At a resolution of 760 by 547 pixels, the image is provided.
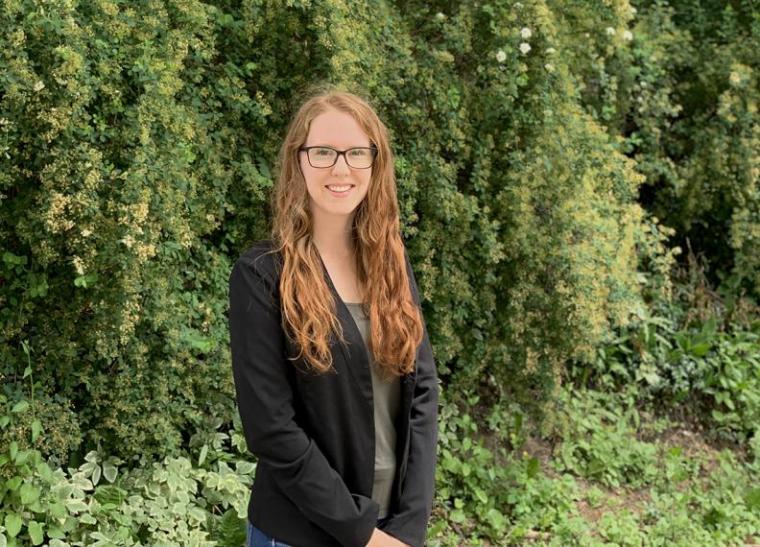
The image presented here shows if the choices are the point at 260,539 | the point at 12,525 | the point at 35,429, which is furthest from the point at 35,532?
the point at 260,539

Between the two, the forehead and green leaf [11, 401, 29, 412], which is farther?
green leaf [11, 401, 29, 412]

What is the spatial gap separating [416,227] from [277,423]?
112 inches

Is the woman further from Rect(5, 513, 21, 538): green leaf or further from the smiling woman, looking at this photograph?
Rect(5, 513, 21, 538): green leaf

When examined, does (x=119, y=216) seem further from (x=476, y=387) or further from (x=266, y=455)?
(x=476, y=387)

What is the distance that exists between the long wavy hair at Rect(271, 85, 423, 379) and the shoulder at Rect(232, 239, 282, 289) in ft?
0.06

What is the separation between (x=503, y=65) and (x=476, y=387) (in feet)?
6.42

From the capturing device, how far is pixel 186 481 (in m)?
4.20

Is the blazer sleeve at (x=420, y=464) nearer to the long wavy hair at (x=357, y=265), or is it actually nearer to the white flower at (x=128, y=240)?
the long wavy hair at (x=357, y=265)

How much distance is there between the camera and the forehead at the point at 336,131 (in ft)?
8.20

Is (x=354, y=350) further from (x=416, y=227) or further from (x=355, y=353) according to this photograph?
(x=416, y=227)

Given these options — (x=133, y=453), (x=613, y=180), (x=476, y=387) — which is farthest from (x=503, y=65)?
(x=133, y=453)

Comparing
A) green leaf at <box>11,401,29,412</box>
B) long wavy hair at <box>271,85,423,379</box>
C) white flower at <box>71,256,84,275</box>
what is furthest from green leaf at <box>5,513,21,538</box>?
long wavy hair at <box>271,85,423,379</box>

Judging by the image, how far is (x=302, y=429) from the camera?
2375mm

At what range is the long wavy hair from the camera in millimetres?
2379
